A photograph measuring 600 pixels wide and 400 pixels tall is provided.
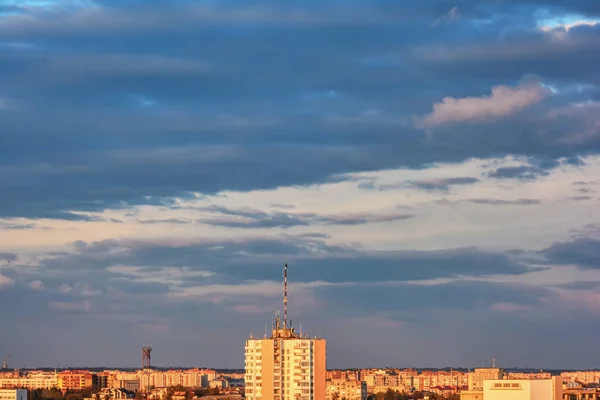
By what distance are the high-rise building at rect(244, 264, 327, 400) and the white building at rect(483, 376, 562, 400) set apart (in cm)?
4292

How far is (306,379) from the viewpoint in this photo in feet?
380

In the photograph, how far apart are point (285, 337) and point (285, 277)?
27.4 feet

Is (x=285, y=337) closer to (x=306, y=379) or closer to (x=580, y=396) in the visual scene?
(x=306, y=379)

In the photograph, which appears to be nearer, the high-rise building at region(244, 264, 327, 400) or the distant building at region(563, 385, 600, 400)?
the high-rise building at region(244, 264, 327, 400)

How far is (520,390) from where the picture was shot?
15462 cm

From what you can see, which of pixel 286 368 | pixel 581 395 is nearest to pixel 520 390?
pixel 581 395

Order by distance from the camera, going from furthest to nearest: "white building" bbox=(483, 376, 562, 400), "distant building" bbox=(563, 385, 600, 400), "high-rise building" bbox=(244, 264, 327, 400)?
1. "distant building" bbox=(563, 385, 600, 400)
2. "white building" bbox=(483, 376, 562, 400)
3. "high-rise building" bbox=(244, 264, 327, 400)

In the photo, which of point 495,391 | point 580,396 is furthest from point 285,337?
point 580,396

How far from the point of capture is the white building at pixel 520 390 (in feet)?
505

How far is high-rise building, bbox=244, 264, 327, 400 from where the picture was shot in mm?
115625

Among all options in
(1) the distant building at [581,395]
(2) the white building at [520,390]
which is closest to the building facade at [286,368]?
(2) the white building at [520,390]

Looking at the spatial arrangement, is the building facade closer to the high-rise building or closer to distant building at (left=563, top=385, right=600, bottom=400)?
the high-rise building

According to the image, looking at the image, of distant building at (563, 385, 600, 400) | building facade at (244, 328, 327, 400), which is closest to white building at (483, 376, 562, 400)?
distant building at (563, 385, 600, 400)

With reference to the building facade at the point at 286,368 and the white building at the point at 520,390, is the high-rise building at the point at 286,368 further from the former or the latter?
the white building at the point at 520,390
